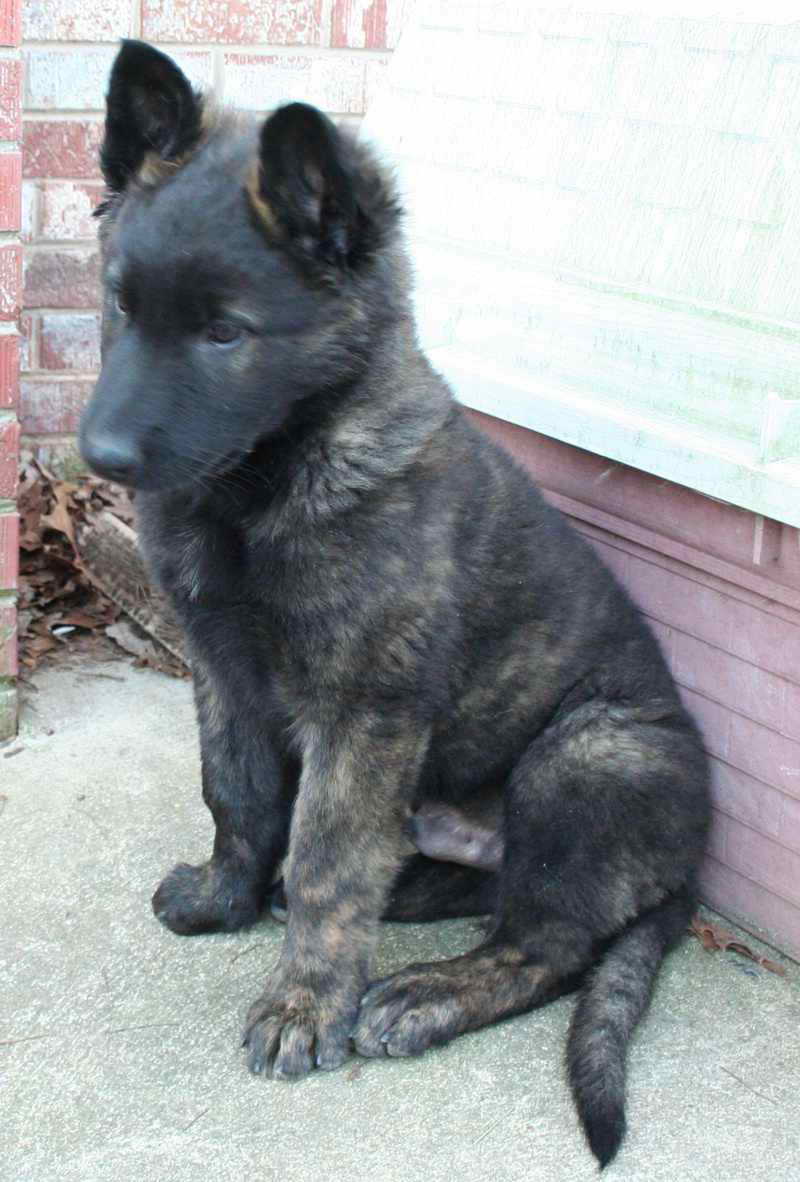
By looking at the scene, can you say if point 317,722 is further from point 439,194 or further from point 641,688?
point 439,194

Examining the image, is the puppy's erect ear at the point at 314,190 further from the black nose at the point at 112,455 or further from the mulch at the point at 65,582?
the mulch at the point at 65,582

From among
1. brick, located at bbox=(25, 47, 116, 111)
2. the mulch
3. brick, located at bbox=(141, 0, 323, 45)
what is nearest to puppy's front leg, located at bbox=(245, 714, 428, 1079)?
the mulch

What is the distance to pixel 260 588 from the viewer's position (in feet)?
8.79

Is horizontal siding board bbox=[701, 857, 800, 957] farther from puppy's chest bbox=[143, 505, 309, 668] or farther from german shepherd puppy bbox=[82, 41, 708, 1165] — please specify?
puppy's chest bbox=[143, 505, 309, 668]

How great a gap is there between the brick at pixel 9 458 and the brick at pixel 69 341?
1.38 m

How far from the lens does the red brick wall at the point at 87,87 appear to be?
15.1 ft

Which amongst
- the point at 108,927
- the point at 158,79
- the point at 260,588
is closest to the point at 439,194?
the point at 158,79

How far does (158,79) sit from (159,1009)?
5.72 feet

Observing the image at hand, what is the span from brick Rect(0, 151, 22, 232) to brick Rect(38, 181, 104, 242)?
1341 millimetres

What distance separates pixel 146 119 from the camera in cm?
265

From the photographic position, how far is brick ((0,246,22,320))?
3406mm

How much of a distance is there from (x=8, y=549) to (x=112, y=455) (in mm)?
1325

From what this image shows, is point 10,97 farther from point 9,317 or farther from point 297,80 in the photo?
point 297,80

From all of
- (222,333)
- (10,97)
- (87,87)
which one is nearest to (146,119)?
(222,333)
